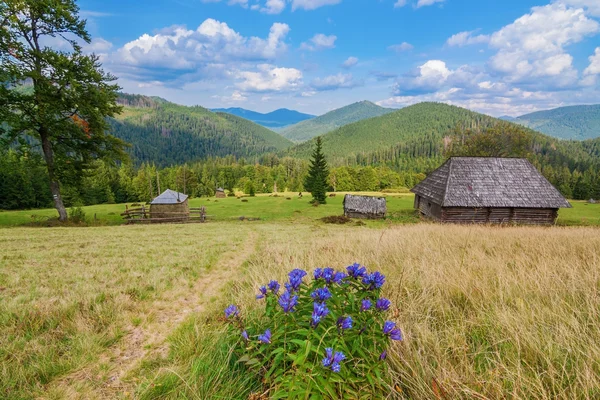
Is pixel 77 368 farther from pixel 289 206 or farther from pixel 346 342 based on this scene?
pixel 289 206

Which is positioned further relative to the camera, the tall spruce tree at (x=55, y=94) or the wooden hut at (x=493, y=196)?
the wooden hut at (x=493, y=196)

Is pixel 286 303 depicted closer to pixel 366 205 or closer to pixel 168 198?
pixel 366 205

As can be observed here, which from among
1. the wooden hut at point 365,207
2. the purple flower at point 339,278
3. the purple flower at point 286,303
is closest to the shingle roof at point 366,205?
the wooden hut at point 365,207

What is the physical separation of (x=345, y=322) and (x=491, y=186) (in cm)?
3418

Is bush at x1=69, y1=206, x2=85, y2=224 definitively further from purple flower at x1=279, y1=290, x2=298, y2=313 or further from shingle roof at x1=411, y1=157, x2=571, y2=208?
shingle roof at x1=411, y1=157, x2=571, y2=208

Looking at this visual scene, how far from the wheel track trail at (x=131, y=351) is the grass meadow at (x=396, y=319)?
0.07 feet

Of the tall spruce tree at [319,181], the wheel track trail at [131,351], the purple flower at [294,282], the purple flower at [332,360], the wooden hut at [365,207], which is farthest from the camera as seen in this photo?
the tall spruce tree at [319,181]

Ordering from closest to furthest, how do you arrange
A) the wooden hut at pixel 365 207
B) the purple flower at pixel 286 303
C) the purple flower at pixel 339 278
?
the purple flower at pixel 286 303 < the purple flower at pixel 339 278 < the wooden hut at pixel 365 207

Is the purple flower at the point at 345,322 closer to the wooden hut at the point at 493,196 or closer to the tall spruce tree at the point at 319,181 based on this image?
the wooden hut at the point at 493,196

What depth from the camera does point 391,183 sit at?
112 meters

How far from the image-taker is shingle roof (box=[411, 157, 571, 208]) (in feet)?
92.5

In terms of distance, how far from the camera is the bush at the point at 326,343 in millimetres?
1920

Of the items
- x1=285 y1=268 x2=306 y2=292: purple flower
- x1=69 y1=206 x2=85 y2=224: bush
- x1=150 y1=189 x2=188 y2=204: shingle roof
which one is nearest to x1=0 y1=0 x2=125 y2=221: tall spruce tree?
x1=69 y1=206 x2=85 y2=224: bush

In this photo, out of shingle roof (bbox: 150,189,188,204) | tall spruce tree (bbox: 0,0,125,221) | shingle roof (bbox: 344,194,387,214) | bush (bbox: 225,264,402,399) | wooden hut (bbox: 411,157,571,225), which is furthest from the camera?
shingle roof (bbox: 344,194,387,214)
